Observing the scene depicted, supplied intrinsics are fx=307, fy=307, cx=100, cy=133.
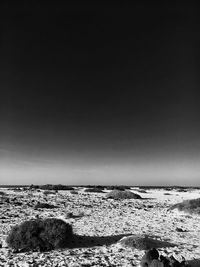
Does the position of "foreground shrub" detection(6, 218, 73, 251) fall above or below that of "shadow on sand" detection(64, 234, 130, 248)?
above

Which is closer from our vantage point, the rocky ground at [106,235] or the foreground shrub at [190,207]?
the rocky ground at [106,235]

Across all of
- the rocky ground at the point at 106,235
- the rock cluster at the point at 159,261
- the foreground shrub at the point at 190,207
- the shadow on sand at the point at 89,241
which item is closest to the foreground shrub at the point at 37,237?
the rocky ground at the point at 106,235

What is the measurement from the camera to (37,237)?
39.0 feet

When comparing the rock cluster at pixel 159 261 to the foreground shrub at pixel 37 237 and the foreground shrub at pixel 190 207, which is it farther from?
the foreground shrub at pixel 190 207

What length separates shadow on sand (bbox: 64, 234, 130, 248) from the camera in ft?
41.5

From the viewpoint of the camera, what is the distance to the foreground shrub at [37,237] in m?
11.6

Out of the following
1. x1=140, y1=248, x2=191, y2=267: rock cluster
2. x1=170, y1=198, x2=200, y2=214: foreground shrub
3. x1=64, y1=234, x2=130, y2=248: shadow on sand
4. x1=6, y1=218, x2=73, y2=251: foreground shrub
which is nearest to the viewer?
x1=140, y1=248, x2=191, y2=267: rock cluster

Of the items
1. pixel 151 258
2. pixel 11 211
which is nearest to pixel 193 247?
pixel 151 258

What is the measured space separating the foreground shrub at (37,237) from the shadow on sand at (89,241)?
1.54ft

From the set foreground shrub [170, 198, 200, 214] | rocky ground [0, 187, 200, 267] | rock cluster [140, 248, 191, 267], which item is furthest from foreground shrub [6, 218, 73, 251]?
foreground shrub [170, 198, 200, 214]

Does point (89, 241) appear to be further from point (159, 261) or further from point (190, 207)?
point (190, 207)

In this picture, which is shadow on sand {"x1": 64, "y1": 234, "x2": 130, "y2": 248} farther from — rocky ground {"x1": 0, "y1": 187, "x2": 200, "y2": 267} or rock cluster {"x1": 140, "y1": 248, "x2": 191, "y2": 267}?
rock cluster {"x1": 140, "y1": 248, "x2": 191, "y2": 267}

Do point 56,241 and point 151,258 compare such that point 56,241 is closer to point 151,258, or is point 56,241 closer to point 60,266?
point 60,266

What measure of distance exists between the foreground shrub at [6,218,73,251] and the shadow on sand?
47 cm
